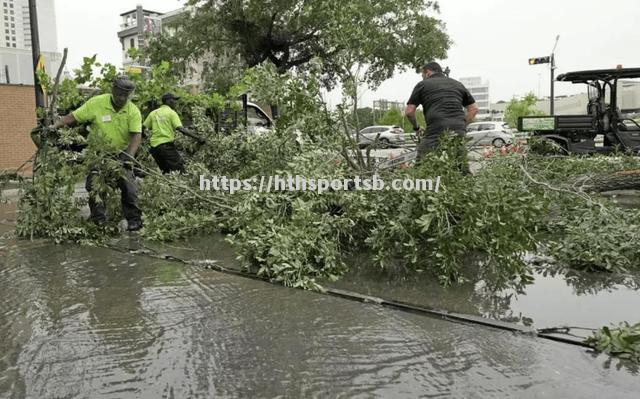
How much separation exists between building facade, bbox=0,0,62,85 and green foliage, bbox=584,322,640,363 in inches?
589

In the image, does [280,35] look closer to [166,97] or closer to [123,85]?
[166,97]

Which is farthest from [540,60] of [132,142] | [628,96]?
[132,142]

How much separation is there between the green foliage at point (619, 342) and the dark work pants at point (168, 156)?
5.70 metres

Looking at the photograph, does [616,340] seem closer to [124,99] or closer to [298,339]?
[298,339]

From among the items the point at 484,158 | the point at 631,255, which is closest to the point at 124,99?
the point at 484,158

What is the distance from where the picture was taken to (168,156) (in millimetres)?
7297

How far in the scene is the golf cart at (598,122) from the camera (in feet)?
37.0

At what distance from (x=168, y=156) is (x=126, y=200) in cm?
126

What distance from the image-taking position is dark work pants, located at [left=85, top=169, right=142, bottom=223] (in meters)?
6.04

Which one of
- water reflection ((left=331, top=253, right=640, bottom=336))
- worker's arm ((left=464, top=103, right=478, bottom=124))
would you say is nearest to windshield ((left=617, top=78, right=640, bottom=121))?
worker's arm ((left=464, top=103, right=478, bottom=124))

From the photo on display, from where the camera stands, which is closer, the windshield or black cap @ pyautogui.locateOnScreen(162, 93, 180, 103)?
black cap @ pyautogui.locateOnScreen(162, 93, 180, 103)

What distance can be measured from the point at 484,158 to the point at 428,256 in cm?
169

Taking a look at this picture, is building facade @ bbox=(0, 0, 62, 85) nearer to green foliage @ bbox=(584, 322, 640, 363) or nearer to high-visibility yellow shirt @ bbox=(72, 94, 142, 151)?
high-visibility yellow shirt @ bbox=(72, 94, 142, 151)

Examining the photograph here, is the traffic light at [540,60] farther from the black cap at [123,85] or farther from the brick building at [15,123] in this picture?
the black cap at [123,85]
